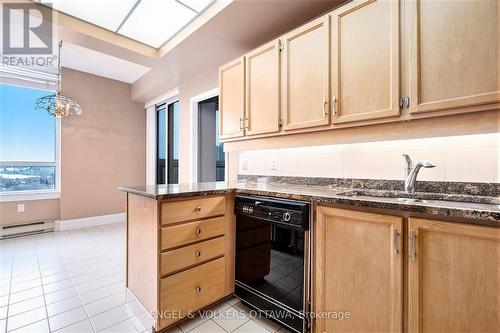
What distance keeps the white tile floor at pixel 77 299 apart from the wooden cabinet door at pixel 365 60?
1572 mm

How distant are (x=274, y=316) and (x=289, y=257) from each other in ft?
1.48

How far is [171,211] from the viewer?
5.04 feet

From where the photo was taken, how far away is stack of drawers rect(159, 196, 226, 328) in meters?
1.53

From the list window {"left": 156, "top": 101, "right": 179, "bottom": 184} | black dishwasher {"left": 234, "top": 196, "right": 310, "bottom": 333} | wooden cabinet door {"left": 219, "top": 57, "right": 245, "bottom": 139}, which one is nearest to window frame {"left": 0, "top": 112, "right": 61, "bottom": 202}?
window {"left": 156, "top": 101, "right": 179, "bottom": 184}

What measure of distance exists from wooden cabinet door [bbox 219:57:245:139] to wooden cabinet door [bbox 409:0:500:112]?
1330mm

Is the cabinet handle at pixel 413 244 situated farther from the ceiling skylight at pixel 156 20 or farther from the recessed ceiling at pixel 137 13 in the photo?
the ceiling skylight at pixel 156 20

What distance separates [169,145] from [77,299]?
290cm

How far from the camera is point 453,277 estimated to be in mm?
979

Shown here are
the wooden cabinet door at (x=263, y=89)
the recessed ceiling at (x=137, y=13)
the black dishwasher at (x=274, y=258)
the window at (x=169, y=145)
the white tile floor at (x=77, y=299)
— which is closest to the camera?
the black dishwasher at (x=274, y=258)

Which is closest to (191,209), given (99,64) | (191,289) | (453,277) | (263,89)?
(191,289)

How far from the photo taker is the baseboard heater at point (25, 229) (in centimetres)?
356

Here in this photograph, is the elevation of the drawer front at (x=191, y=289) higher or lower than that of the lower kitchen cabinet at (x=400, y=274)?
lower

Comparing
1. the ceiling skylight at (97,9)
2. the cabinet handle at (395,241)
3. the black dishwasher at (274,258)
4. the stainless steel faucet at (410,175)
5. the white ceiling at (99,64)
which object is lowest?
the black dishwasher at (274,258)

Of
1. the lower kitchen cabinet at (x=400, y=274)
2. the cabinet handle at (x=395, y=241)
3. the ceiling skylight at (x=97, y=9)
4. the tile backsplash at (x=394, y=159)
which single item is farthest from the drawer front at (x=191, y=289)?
the ceiling skylight at (x=97, y=9)
